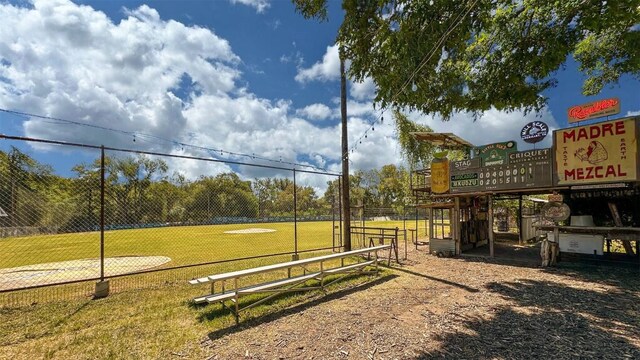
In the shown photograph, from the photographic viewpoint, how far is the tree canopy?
16.1ft

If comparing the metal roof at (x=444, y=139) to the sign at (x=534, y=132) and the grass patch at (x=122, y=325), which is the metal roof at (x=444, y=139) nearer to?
the sign at (x=534, y=132)

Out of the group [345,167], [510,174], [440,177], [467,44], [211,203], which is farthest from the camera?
[211,203]

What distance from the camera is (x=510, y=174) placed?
11.3 metres

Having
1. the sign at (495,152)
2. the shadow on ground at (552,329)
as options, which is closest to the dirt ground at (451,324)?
the shadow on ground at (552,329)

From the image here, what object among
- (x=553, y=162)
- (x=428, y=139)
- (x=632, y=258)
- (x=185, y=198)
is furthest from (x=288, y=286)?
(x=185, y=198)

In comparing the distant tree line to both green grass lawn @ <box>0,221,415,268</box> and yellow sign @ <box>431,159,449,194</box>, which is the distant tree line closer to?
green grass lawn @ <box>0,221,415,268</box>

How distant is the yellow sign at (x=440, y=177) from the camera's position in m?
13.1

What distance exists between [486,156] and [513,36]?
5.72m

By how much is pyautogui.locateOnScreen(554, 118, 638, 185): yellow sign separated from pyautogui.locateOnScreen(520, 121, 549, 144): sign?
25.6 inches

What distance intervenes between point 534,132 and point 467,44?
646 cm

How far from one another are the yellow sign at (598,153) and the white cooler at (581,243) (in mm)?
2103

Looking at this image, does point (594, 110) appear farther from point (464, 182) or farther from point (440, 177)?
point (440, 177)

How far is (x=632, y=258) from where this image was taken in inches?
411

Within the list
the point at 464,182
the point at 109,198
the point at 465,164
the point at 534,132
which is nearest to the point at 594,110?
the point at 534,132
